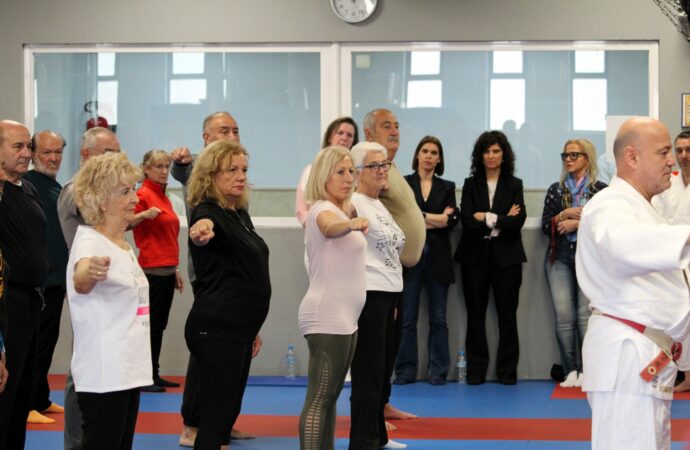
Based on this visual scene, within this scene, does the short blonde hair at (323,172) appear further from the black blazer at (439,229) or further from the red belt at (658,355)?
the black blazer at (439,229)

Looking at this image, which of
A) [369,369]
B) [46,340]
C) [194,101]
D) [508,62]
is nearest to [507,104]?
[508,62]

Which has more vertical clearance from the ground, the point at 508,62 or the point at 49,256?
the point at 508,62

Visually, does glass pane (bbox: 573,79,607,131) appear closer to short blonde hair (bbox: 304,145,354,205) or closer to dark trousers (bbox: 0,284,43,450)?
short blonde hair (bbox: 304,145,354,205)

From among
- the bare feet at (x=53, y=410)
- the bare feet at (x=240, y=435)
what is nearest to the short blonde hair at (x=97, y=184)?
the bare feet at (x=240, y=435)

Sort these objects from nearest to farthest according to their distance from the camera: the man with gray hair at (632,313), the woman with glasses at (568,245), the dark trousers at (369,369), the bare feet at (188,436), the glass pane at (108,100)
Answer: the man with gray hair at (632,313)
the dark trousers at (369,369)
the bare feet at (188,436)
the woman with glasses at (568,245)
the glass pane at (108,100)

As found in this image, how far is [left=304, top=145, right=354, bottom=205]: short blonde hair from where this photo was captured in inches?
160

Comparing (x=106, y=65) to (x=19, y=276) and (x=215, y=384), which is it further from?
(x=215, y=384)

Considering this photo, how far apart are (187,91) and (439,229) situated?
224 centimetres

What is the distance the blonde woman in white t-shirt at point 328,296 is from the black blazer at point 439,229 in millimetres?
3067

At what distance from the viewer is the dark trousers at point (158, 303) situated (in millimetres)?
6668

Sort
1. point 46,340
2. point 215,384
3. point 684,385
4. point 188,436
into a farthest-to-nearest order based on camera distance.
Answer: point 684,385, point 46,340, point 188,436, point 215,384

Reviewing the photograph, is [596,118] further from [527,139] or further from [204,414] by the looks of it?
[204,414]

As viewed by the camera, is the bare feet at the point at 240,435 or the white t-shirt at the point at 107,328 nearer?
the white t-shirt at the point at 107,328

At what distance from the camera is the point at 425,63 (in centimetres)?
749
